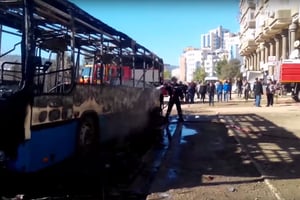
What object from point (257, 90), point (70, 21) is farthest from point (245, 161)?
point (257, 90)

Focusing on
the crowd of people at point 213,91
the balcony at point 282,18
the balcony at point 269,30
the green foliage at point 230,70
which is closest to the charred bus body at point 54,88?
the crowd of people at point 213,91

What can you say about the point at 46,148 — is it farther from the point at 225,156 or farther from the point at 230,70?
the point at 230,70

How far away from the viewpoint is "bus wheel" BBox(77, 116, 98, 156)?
7.98m

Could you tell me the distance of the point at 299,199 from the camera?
677 cm

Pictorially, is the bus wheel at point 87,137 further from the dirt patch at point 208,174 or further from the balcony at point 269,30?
the balcony at point 269,30

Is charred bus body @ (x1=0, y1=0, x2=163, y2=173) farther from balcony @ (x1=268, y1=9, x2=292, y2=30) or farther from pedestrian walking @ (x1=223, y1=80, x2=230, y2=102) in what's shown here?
balcony @ (x1=268, y1=9, x2=292, y2=30)

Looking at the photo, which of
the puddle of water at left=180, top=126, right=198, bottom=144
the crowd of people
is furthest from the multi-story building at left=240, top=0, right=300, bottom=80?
the puddle of water at left=180, top=126, right=198, bottom=144

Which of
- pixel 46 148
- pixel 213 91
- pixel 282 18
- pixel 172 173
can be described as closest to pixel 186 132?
pixel 172 173

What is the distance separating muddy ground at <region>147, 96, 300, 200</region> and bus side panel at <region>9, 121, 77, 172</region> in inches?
56.9

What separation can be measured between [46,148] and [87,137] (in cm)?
178

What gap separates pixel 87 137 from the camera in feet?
27.5

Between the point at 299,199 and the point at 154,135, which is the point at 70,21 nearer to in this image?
the point at 299,199

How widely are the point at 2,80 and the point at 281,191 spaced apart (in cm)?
445

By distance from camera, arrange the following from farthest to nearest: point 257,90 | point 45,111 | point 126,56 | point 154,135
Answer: point 257,90
point 154,135
point 126,56
point 45,111
